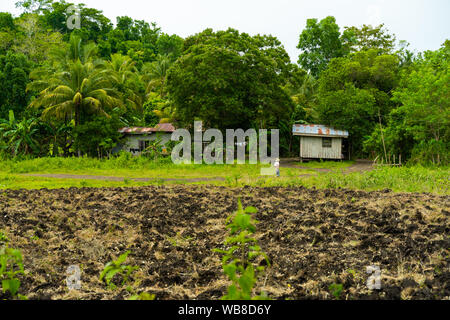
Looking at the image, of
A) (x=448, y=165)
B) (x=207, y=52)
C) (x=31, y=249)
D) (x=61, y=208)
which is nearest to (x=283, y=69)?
(x=207, y=52)

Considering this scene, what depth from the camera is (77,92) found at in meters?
21.0

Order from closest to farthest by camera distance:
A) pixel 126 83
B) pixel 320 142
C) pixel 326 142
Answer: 1. pixel 320 142
2. pixel 326 142
3. pixel 126 83

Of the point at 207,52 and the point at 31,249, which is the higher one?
the point at 207,52

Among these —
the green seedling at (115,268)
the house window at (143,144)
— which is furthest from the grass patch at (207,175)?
the green seedling at (115,268)

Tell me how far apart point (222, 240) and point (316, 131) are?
18.2 m

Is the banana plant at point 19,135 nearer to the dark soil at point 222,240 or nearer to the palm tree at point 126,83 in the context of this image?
the palm tree at point 126,83

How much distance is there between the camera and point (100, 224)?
673 cm

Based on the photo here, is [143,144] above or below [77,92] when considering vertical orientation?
below

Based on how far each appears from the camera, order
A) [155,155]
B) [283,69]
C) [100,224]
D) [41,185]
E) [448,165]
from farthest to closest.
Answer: [283,69] → [155,155] → [448,165] → [41,185] → [100,224]

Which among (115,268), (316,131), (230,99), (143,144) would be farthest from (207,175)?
(115,268)

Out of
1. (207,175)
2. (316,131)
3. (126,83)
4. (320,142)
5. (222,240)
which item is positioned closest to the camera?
(222,240)

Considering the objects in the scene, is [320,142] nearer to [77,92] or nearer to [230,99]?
[230,99]
